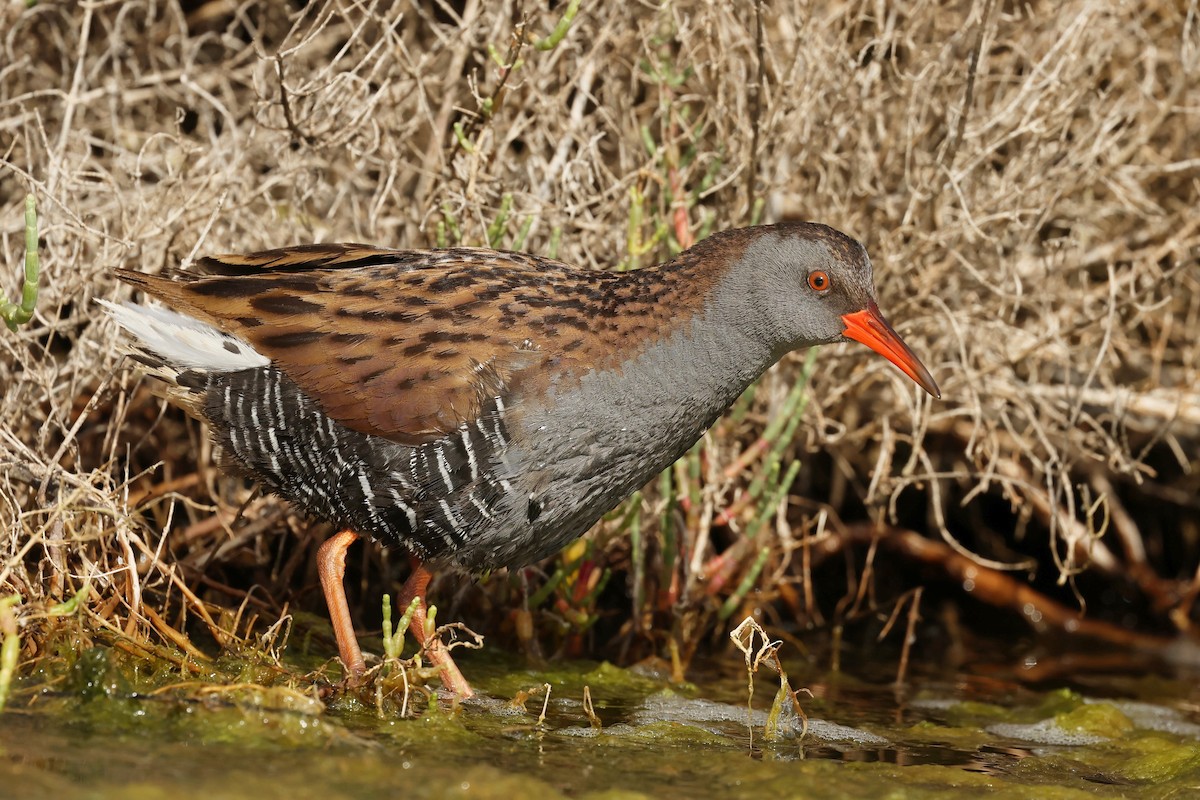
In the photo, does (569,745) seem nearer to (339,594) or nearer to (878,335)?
(339,594)

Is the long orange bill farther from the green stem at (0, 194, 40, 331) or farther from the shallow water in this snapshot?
the green stem at (0, 194, 40, 331)

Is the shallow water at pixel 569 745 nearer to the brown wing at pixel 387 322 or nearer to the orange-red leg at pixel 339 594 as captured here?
the orange-red leg at pixel 339 594

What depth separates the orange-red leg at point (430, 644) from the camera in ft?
10.9

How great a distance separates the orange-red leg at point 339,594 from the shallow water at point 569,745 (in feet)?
0.63

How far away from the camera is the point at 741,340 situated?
131 inches

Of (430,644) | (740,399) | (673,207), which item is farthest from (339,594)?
(673,207)

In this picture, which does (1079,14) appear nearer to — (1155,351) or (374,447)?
(1155,351)

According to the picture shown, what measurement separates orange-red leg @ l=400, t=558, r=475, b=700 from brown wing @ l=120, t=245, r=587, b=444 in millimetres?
450

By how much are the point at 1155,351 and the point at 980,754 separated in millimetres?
1913

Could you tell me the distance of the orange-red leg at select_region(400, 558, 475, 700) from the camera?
10.9ft

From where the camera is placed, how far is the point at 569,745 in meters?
3.05

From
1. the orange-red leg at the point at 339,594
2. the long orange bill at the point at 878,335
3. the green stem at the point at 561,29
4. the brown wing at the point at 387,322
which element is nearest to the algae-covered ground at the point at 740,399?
the green stem at the point at 561,29

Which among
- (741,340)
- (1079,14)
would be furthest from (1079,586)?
(741,340)

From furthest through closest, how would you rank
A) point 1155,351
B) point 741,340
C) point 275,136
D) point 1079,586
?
point 1079,586, point 1155,351, point 275,136, point 741,340
